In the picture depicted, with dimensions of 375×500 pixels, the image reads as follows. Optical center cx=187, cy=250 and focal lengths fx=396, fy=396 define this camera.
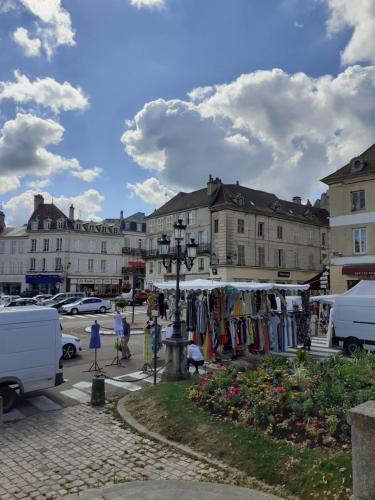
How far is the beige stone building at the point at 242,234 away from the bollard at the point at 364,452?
3479 cm

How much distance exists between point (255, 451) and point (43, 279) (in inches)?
2102

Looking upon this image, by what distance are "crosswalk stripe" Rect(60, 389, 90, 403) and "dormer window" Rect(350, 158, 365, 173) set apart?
21.9 m

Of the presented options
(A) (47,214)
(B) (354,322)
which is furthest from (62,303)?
(A) (47,214)

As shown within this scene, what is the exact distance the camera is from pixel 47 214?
57750 mm

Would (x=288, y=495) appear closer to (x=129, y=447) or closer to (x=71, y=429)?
(x=129, y=447)

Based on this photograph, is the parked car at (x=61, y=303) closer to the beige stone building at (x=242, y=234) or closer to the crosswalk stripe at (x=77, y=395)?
the beige stone building at (x=242, y=234)

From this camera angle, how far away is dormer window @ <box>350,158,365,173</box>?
25.0 metres

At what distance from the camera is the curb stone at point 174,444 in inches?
207

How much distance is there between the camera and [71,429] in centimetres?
754

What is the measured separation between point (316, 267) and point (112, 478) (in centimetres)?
4617

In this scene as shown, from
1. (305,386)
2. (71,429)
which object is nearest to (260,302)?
(305,386)

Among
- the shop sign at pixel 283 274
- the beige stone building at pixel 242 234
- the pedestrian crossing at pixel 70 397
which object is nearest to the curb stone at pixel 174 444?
the pedestrian crossing at pixel 70 397

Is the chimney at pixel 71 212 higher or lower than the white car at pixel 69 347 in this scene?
higher

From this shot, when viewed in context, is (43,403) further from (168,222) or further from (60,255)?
(60,255)
